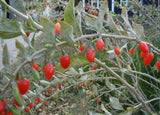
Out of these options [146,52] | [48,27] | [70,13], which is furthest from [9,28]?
[146,52]

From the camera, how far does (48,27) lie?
2.08 feet

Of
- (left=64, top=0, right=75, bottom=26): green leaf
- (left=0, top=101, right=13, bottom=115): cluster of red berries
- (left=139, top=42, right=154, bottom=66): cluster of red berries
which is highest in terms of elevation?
(left=64, top=0, right=75, bottom=26): green leaf

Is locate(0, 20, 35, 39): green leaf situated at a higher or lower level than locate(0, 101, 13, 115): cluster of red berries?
higher

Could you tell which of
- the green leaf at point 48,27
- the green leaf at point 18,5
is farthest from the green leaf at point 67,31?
the green leaf at point 18,5

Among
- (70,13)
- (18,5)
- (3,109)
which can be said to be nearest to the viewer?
(3,109)

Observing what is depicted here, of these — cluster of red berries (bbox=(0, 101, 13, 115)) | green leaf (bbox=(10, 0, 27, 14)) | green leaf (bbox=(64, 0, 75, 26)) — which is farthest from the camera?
green leaf (bbox=(10, 0, 27, 14))

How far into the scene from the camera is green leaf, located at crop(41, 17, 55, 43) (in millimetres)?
625

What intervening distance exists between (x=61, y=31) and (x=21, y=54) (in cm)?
17

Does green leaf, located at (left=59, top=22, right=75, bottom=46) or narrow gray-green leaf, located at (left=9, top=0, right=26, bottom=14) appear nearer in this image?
green leaf, located at (left=59, top=22, right=75, bottom=46)

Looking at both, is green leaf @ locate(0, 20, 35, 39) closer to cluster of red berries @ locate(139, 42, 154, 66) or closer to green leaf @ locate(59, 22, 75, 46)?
green leaf @ locate(59, 22, 75, 46)

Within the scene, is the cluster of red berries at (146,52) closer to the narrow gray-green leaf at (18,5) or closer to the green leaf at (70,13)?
the green leaf at (70,13)

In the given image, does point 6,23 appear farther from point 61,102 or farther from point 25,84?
point 61,102

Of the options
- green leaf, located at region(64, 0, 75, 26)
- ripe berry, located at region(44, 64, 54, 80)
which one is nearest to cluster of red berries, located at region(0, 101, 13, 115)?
ripe berry, located at region(44, 64, 54, 80)

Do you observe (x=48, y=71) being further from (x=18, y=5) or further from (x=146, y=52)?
(x=146, y=52)
